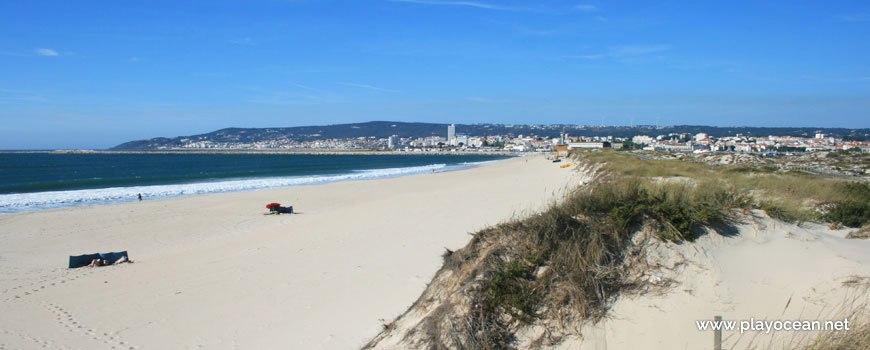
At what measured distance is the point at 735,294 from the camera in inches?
144

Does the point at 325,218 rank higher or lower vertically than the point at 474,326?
lower

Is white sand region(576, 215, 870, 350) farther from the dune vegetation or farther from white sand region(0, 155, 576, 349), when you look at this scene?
white sand region(0, 155, 576, 349)

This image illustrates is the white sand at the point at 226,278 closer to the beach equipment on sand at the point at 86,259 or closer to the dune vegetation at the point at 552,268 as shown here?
the beach equipment on sand at the point at 86,259

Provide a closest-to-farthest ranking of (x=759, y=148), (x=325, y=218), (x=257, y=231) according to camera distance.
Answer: (x=257, y=231) → (x=325, y=218) → (x=759, y=148)

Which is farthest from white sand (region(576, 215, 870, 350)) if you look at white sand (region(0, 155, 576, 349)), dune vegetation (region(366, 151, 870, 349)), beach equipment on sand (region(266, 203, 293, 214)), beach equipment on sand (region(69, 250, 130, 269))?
beach equipment on sand (region(266, 203, 293, 214))

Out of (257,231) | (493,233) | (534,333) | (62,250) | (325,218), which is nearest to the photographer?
(534,333)

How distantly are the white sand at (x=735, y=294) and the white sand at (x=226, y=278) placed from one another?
261cm

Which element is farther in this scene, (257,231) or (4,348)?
(257,231)

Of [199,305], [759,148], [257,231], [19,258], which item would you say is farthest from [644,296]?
[759,148]

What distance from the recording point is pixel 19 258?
10.0m

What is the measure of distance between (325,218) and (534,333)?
37.2 feet

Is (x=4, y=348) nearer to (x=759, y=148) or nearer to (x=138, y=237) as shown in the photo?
(x=138, y=237)

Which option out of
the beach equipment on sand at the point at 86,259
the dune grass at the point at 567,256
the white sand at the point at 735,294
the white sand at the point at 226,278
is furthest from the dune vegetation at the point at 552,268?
the beach equipment on sand at the point at 86,259

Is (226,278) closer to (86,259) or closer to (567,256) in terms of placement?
(86,259)
